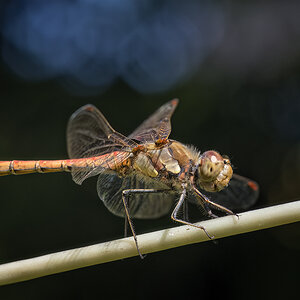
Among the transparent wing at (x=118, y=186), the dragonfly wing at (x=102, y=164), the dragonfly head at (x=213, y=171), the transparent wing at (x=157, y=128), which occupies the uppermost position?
the transparent wing at (x=157, y=128)

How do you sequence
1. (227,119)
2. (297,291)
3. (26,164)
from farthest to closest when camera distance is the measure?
(227,119) < (297,291) < (26,164)

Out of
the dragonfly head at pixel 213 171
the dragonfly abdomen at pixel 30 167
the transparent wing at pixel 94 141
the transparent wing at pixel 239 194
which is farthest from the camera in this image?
the transparent wing at pixel 239 194

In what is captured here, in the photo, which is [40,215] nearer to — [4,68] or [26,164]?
[26,164]

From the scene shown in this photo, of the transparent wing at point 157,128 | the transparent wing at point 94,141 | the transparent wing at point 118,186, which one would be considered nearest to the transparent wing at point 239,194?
the transparent wing at point 118,186

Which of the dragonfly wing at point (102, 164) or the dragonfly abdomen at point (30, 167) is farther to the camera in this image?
the dragonfly abdomen at point (30, 167)

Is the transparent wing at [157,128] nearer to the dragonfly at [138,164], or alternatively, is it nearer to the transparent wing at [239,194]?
the dragonfly at [138,164]

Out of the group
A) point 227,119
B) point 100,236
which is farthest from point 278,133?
point 100,236

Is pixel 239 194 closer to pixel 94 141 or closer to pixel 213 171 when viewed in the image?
pixel 213 171

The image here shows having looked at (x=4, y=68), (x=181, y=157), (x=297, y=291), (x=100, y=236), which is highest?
(x=4, y=68)
